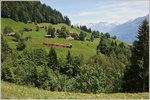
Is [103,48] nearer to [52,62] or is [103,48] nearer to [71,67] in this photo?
[52,62]

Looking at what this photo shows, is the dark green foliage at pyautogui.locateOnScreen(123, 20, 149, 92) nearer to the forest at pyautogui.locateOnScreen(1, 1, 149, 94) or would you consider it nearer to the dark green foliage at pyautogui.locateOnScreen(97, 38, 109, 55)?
the forest at pyautogui.locateOnScreen(1, 1, 149, 94)

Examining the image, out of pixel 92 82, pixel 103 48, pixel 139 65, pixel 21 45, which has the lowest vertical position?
pixel 92 82

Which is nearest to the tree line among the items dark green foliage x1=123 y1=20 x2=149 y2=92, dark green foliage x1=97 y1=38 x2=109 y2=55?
dark green foliage x1=123 y1=20 x2=149 y2=92

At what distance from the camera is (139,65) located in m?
39.1

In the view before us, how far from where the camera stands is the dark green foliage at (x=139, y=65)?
3781cm

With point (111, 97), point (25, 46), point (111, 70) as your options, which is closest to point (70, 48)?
point (25, 46)

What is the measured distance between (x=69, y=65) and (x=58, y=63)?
8689 mm

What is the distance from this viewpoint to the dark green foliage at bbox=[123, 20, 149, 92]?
3781cm

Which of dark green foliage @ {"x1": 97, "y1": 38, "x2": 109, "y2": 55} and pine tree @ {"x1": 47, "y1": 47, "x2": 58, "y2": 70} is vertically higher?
dark green foliage @ {"x1": 97, "y1": 38, "x2": 109, "y2": 55}

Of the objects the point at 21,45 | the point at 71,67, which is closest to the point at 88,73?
the point at 71,67

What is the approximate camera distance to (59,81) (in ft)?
239

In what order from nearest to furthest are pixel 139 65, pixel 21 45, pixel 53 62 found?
1. pixel 139 65
2. pixel 53 62
3. pixel 21 45

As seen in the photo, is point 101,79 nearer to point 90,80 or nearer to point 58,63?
point 90,80

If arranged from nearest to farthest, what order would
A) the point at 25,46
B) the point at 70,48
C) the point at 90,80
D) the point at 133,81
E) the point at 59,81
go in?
the point at 133,81 < the point at 90,80 < the point at 59,81 < the point at 25,46 < the point at 70,48
